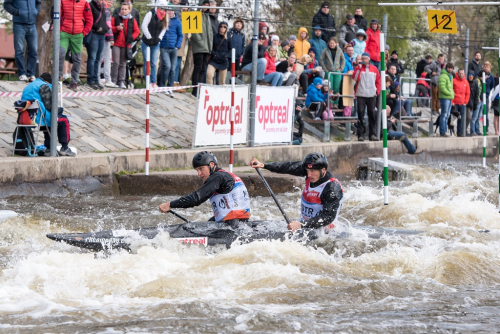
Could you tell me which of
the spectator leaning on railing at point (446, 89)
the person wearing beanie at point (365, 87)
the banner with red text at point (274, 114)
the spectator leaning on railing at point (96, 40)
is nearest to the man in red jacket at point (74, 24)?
the spectator leaning on railing at point (96, 40)

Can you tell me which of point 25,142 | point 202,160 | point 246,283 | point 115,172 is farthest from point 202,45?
point 246,283

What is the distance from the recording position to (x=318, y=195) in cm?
904

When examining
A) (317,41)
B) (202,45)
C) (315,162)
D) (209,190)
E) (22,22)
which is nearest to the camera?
(209,190)

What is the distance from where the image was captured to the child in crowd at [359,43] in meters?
19.1

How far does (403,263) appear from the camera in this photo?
8414 millimetres

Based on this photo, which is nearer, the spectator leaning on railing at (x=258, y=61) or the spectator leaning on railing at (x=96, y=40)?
the spectator leaning on railing at (x=96, y=40)

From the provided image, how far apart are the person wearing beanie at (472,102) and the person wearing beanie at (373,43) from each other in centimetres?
469

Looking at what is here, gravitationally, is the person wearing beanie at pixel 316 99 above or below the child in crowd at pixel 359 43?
below

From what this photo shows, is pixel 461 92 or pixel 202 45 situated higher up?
pixel 202 45

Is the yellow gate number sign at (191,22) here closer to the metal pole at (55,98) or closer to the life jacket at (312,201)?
the metal pole at (55,98)

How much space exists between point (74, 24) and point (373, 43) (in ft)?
26.3

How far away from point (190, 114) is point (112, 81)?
177cm

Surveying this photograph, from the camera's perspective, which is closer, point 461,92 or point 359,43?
point 359,43

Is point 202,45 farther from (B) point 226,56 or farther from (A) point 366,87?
(A) point 366,87
